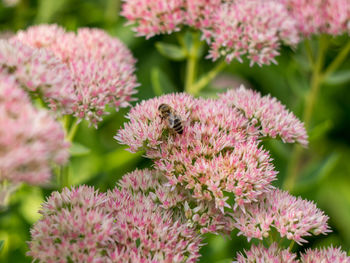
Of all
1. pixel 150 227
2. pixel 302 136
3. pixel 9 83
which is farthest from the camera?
pixel 302 136

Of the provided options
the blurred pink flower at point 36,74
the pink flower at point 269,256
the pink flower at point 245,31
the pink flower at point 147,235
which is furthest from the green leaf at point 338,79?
the blurred pink flower at point 36,74

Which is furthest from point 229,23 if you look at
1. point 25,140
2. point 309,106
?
point 25,140

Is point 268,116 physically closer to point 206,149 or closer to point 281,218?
point 206,149

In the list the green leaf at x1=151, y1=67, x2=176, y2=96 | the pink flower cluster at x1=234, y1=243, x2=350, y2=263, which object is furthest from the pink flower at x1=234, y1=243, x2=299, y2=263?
the green leaf at x1=151, y1=67, x2=176, y2=96

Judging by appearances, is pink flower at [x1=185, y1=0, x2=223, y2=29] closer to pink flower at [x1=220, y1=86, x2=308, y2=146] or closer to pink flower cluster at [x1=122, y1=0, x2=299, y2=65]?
pink flower cluster at [x1=122, y1=0, x2=299, y2=65]

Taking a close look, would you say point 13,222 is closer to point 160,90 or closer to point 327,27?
point 160,90

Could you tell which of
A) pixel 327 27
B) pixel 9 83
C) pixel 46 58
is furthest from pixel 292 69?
pixel 9 83

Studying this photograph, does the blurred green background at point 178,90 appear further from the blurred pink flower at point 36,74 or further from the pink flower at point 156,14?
the blurred pink flower at point 36,74
